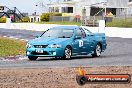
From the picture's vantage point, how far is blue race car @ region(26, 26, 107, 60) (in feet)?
61.5

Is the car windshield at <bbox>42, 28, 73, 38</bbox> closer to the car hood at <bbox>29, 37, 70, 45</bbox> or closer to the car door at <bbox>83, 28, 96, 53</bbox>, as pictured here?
the car hood at <bbox>29, 37, 70, 45</bbox>

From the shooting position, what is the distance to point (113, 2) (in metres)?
79.4

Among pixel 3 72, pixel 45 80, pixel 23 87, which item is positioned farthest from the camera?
pixel 3 72

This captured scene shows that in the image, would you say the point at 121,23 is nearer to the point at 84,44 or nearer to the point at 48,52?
the point at 84,44

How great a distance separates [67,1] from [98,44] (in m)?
67.7

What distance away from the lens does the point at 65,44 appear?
62.3ft

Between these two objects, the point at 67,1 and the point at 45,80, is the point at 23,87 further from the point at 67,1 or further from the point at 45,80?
the point at 67,1

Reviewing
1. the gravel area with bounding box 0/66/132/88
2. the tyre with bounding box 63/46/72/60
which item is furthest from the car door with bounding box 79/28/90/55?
the gravel area with bounding box 0/66/132/88

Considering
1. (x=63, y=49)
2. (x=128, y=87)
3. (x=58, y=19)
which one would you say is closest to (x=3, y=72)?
(x=128, y=87)

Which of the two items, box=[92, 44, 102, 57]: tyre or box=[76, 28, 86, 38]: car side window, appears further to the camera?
box=[92, 44, 102, 57]: tyre

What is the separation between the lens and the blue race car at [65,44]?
18734 millimetres

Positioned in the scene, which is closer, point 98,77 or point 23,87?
point 98,77

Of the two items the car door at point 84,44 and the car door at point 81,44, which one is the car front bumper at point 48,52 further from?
the car door at point 84,44

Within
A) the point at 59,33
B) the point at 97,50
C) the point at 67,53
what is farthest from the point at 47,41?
the point at 97,50
